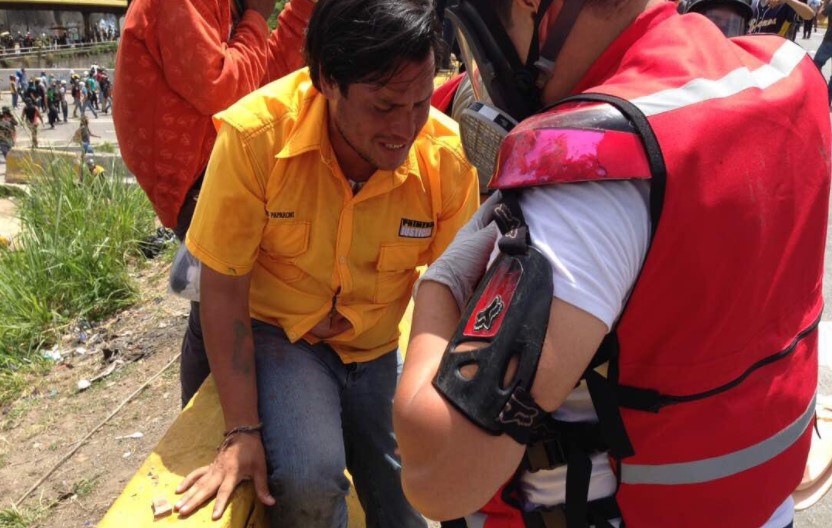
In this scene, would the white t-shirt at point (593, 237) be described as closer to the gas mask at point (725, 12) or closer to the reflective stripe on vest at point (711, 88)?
the reflective stripe on vest at point (711, 88)

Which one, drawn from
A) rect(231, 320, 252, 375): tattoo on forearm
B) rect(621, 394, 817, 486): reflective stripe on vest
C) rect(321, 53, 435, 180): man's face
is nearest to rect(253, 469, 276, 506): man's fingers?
rect(231, 320, 252, 375): tattoo on forearm

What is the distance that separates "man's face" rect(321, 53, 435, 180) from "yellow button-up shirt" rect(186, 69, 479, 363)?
0.24ft

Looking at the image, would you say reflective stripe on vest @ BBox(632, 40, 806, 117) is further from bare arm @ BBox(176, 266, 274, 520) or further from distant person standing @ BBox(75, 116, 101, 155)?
distant person standing @ BBox(75, 116, 101, 155)

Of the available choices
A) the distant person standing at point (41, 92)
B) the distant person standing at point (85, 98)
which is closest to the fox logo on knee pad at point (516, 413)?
the distant person standing at point (85, 98)

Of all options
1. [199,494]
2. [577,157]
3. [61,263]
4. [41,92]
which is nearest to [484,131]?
[577,157]

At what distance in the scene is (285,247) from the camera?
2.00 m

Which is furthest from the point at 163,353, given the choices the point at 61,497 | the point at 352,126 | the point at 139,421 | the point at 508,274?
the point at 508,274

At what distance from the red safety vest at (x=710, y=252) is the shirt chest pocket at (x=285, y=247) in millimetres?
1098

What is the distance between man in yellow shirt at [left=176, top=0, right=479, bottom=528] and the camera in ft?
5.97

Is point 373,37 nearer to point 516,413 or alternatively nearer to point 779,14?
point 516,413

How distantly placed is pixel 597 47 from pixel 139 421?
3.40 metres

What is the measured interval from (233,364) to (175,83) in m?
1.04

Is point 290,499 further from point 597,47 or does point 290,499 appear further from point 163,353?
point 163,353

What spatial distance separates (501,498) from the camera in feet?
4.19
